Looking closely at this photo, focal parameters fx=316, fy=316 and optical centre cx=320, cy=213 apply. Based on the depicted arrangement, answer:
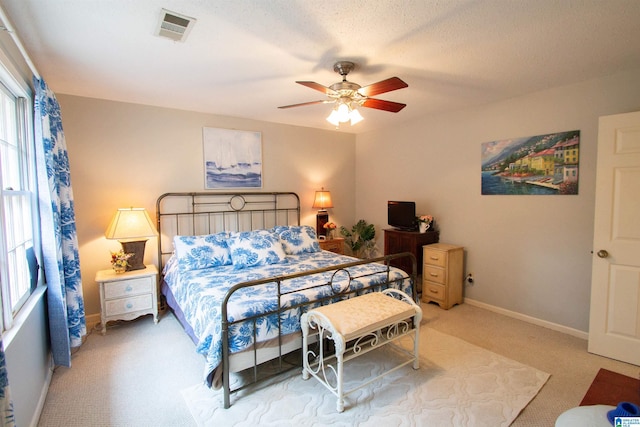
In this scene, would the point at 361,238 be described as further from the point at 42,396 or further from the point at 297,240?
the point at 42,396

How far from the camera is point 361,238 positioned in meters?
5.08

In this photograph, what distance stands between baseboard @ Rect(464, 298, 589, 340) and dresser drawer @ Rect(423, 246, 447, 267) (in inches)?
27.0

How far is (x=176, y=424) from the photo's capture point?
196 cm

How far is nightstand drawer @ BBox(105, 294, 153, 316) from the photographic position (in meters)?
3.14

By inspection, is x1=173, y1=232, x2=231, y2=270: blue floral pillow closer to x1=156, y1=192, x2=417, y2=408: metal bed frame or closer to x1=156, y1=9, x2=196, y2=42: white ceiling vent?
x1=156, y1=192, x2=417, y2=408: metal bed frame

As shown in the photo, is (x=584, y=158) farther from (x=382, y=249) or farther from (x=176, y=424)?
(x=176, y=424)

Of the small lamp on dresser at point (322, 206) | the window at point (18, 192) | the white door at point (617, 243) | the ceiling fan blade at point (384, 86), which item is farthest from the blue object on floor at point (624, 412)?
the small lamp on dresser at point (322, 206)

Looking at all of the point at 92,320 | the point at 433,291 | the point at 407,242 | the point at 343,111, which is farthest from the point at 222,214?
the point at 433,291

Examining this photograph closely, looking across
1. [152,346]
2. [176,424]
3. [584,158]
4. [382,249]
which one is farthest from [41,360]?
[584,158]

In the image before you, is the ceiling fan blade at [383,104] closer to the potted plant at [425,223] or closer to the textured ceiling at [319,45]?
the textured ceiling at [319,45]

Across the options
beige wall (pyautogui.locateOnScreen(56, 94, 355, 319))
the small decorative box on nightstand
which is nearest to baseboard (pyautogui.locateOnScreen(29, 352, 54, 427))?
beige wall (pyautogui.locateOnScreen(56, 94, 355, 319))

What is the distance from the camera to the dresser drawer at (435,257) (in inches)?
148

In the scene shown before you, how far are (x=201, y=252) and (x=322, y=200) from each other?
1986 mm

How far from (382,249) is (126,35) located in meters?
4.19
